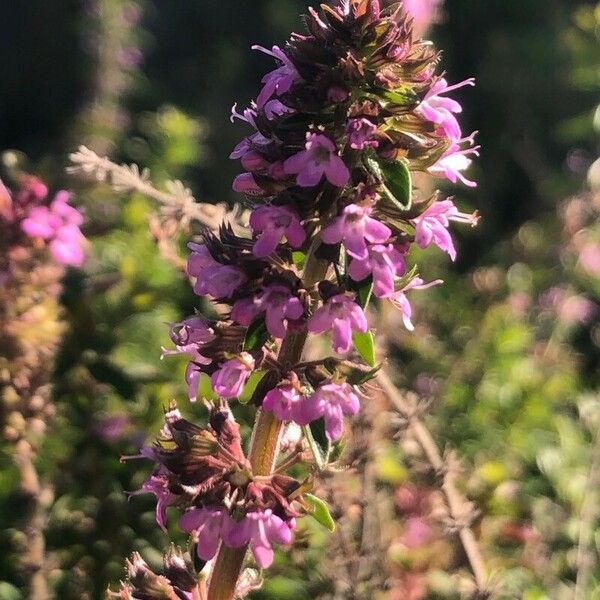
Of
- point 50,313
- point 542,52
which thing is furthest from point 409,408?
point 542,52

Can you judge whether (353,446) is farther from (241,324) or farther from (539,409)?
(539,409)

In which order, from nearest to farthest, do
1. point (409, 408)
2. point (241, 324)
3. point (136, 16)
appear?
1. point (241, 324)
2. point (409, 408)
3. point (136, 16)

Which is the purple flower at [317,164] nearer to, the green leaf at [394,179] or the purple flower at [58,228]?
the green leaf at [394,179]

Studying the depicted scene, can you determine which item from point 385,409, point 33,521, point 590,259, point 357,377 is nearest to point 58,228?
point 33,521

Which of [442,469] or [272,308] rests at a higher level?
[272,308]

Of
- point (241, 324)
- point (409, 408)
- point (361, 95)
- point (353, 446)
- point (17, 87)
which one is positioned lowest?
point (17, 87)

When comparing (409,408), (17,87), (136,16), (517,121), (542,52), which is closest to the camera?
(409,408)

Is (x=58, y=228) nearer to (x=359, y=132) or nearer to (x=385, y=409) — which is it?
(x=385, y=409)
